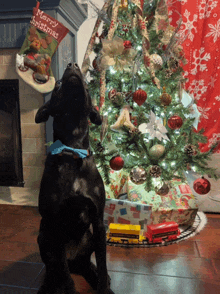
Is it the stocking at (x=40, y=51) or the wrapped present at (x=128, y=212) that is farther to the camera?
the stocking at (x=40, y=51)

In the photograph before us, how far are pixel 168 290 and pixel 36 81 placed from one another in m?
1.80

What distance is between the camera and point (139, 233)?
1656 mm

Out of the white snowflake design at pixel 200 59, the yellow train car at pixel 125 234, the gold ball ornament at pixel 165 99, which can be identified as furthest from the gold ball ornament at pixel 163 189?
the white snowflake design at pixel 200 59

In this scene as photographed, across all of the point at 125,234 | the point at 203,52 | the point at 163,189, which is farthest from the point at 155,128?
the point at 203,52

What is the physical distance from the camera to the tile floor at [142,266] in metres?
1.26

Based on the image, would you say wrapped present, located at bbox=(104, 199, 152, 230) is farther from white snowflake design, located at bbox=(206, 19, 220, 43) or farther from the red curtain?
white snowflake design, located at bbox=(206, 19, 220, 43)

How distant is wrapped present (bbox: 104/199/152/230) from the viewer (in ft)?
5.82

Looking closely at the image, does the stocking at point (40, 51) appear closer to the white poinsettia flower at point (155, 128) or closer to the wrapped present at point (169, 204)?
the white poinsettia flower at point (155, 128)

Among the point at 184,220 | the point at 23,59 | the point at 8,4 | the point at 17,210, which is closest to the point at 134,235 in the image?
the point at 184,220

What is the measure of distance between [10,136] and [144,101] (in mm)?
1406

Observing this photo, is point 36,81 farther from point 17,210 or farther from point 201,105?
point 201,105

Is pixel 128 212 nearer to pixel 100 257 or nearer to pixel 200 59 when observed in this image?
pixel 100 257

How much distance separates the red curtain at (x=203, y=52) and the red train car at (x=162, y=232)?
968 millimetres

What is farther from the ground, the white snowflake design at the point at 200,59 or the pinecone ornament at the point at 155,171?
the white snowflake design at the point at 200,59
